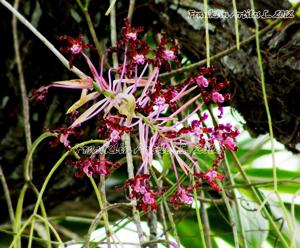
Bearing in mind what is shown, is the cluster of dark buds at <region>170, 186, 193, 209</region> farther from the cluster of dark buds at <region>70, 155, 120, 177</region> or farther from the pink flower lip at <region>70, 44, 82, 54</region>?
the pink flower lip at <region>70, 44, 82, 54</region>

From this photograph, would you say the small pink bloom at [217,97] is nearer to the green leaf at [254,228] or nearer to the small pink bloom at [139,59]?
the small pink bloom at [139,59]

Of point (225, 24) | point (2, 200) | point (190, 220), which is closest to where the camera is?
point (225, 24)

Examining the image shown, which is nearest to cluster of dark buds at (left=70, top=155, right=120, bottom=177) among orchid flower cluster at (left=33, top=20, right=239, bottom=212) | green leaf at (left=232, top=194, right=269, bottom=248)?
orchid flower cluster at (left=33, top=20, right=239, bottom=212)

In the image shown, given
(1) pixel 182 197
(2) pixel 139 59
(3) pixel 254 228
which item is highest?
(2) pixel 139 59

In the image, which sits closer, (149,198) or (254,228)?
(149,198)

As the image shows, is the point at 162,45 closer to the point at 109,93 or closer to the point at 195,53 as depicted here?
the point at 109,93

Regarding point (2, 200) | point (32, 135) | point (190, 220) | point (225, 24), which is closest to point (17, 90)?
point (32, 135)

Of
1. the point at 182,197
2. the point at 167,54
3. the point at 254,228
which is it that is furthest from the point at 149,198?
the point at 254,228

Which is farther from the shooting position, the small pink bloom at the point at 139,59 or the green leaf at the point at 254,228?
the green leaf at the point at 254,228

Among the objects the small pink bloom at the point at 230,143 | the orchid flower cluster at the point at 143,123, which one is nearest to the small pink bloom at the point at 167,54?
the orchid flower cluster at the point at 143,123

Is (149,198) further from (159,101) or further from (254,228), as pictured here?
(254,228)

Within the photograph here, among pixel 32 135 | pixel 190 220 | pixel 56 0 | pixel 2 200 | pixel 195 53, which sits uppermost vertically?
pixel 56 0
